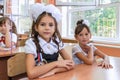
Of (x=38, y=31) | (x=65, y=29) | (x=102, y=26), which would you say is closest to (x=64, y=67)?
(x=38, y=31)

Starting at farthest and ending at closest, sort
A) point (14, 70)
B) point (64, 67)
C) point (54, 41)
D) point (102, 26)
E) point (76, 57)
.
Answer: point (102, 26), point (76, 57), point (54, 41), point (14, 70), point (64, 67)

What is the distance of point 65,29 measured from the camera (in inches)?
162

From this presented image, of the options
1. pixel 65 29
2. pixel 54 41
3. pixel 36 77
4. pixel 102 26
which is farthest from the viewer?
pixel 65 29

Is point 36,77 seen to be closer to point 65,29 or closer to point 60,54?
point 60,54

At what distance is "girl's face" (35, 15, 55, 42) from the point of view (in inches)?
51.3

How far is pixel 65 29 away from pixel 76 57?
2.53 m

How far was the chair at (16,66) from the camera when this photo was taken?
1297mm

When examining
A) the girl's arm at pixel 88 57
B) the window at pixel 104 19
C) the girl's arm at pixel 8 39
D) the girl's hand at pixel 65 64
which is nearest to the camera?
the girl's hand at pixel 65 64

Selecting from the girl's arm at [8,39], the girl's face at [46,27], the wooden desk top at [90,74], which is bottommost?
the wooden desk top at [90,74]

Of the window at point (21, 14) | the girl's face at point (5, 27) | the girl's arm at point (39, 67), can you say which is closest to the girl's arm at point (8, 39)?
the girl's face at point (5, 27)

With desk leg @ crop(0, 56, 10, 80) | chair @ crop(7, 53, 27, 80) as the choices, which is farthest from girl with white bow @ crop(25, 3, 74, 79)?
desk leg @ crop(0, 56, 10, 80)

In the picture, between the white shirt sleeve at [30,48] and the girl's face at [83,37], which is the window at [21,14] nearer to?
the girl's face at [83,37]

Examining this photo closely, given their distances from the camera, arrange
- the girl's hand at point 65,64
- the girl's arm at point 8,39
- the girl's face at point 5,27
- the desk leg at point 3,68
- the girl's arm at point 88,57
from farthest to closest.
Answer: the girl's face at point 5,27 < the girl's arm at point 8,39 < the desk leg at point 3,68 < the girl's arm at point 88,57 < the girl's hand at point 65,64

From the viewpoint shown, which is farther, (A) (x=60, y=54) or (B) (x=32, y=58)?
(A) (x=60, y=54)
